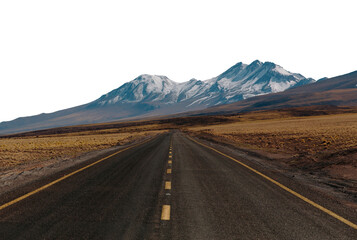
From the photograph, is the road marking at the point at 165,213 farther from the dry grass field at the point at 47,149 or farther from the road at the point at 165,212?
the dry grass field at the point at 47,149

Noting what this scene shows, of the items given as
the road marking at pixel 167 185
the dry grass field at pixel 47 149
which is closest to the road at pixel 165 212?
the road marking at pixel 167 185

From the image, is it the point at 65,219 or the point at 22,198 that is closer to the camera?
the point at 65,219

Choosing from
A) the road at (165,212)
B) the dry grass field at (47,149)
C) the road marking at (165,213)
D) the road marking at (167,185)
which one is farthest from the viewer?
the dry grass field at (47,149)

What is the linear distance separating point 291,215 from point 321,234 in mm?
1033

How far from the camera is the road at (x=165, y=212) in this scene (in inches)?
198

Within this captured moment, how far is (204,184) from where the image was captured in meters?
9.21

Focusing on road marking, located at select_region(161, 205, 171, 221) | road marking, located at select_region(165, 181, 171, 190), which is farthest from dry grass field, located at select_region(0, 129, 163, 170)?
road marking, located at select_region(161, 205, 171, 221)

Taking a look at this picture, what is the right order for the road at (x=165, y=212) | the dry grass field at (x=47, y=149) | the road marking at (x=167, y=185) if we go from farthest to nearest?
the dry grass field at (x=47, y=149) → the road marking at (x=167, y=185) → the road at (x=165, y=212)

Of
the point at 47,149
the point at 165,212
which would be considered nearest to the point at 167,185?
the point at 165,212

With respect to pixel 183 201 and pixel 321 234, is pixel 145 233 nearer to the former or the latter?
pixel 183 201

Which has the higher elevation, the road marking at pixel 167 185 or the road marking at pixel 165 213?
the road marking at pixel 165 213

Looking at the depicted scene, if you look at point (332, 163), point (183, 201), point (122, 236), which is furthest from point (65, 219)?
point (332, 163)

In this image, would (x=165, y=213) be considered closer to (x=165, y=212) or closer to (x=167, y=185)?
(x=165, y=212)

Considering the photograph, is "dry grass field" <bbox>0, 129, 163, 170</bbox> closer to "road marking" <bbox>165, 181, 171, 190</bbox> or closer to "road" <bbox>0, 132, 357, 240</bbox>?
"road" <bbox>0, 132, 357, 240</bbox>
